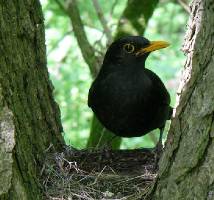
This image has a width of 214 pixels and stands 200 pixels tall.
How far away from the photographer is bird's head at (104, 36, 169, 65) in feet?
16.3

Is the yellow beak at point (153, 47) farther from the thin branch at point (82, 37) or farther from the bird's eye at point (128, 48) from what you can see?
the thin branch at point (82, 37)

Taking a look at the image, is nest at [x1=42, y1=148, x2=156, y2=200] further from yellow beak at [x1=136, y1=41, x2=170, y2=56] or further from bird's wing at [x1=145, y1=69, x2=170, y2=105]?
yellow beak at [x1=136, y1=41, x2=170, y2=56]

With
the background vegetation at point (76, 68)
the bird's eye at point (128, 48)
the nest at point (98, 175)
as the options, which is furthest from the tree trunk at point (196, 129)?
the background vegetation at point (76, 68)

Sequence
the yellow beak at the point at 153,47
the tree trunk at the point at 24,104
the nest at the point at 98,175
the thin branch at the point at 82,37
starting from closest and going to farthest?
→ the tree trunk at the point at 24,104
the nest at the point at 98,175
the yellow beak at the point at 153,47
the thin branch at the point at 82,37

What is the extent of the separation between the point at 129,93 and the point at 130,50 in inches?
16.4

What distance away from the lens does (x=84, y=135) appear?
8055 mm

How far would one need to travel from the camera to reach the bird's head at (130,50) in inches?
196

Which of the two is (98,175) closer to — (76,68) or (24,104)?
(24,104)

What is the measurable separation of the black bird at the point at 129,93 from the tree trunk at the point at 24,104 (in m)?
0.66

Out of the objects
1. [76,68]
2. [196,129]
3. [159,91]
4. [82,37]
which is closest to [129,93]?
[159,91]

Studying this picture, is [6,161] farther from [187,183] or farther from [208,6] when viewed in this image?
[208,6]

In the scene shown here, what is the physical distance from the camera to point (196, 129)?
9.17 ft

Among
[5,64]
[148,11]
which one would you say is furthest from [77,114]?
[5,64]

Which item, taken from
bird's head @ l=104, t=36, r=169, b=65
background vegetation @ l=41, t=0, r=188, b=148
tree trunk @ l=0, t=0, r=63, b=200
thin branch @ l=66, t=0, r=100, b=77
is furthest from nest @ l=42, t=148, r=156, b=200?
background vegetation @ l=41, t=0, r=188, b=148
